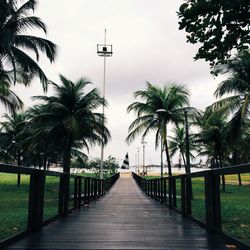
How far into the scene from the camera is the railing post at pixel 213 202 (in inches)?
199

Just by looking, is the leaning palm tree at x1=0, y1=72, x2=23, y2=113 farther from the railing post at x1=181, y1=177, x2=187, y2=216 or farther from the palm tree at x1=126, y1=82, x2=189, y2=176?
the railing post at x1=181, y1=177, x2=187, y2=216

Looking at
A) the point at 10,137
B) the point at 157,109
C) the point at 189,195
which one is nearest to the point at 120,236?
the point at 189,195

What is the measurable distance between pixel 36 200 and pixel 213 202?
2.83 metres

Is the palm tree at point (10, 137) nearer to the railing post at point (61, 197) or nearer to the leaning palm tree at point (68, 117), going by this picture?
the leaning palm tree at point (68, 117)

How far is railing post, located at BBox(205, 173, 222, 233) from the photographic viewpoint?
5.04 m

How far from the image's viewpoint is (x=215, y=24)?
8.59 metres

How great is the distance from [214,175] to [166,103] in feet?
69.0

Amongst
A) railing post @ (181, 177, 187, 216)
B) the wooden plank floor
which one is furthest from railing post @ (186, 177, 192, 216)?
the wooden plank floor

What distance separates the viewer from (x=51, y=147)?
23.0 meters

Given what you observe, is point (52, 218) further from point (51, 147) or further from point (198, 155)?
point (198, 155)

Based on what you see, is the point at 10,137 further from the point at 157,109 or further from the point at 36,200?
the point at 36,200

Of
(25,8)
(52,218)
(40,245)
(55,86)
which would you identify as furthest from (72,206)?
(55,86)

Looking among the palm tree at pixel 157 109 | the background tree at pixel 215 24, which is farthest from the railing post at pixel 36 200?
the palm tree at pixel 157 109

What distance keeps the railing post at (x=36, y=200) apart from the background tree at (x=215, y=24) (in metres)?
5.49
